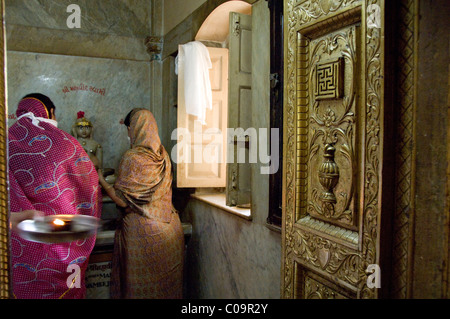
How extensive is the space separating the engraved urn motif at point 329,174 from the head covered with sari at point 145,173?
2144 mm

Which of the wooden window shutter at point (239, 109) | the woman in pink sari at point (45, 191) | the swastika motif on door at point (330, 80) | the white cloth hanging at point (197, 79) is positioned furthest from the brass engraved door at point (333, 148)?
the white cloth hanging at point (197, 79)

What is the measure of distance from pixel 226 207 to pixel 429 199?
2.21 metres

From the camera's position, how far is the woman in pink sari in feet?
8.04

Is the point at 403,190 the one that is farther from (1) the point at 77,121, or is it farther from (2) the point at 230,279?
(1) the point at 77,121

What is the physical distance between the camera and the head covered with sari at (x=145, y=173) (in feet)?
10.9

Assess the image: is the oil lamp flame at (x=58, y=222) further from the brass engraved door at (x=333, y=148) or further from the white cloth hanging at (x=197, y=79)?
the white cloth hanging at (x=197, y=79)

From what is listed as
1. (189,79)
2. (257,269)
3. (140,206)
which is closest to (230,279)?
(257,269)

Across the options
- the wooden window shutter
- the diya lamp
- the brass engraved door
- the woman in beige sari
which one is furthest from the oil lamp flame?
the woman in beige sari

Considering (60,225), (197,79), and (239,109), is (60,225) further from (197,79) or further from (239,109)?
(197,79)

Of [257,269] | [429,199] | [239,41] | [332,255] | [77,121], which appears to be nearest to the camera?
[429,199]

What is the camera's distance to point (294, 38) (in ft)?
5.25

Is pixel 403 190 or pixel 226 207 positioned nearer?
pixel 403 190

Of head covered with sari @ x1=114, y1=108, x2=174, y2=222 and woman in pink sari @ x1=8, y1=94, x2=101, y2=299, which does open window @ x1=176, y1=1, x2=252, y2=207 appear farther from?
woman in pink sari @ x1=8, y1=94, x2=101, y2=299

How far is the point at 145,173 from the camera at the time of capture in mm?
3344
